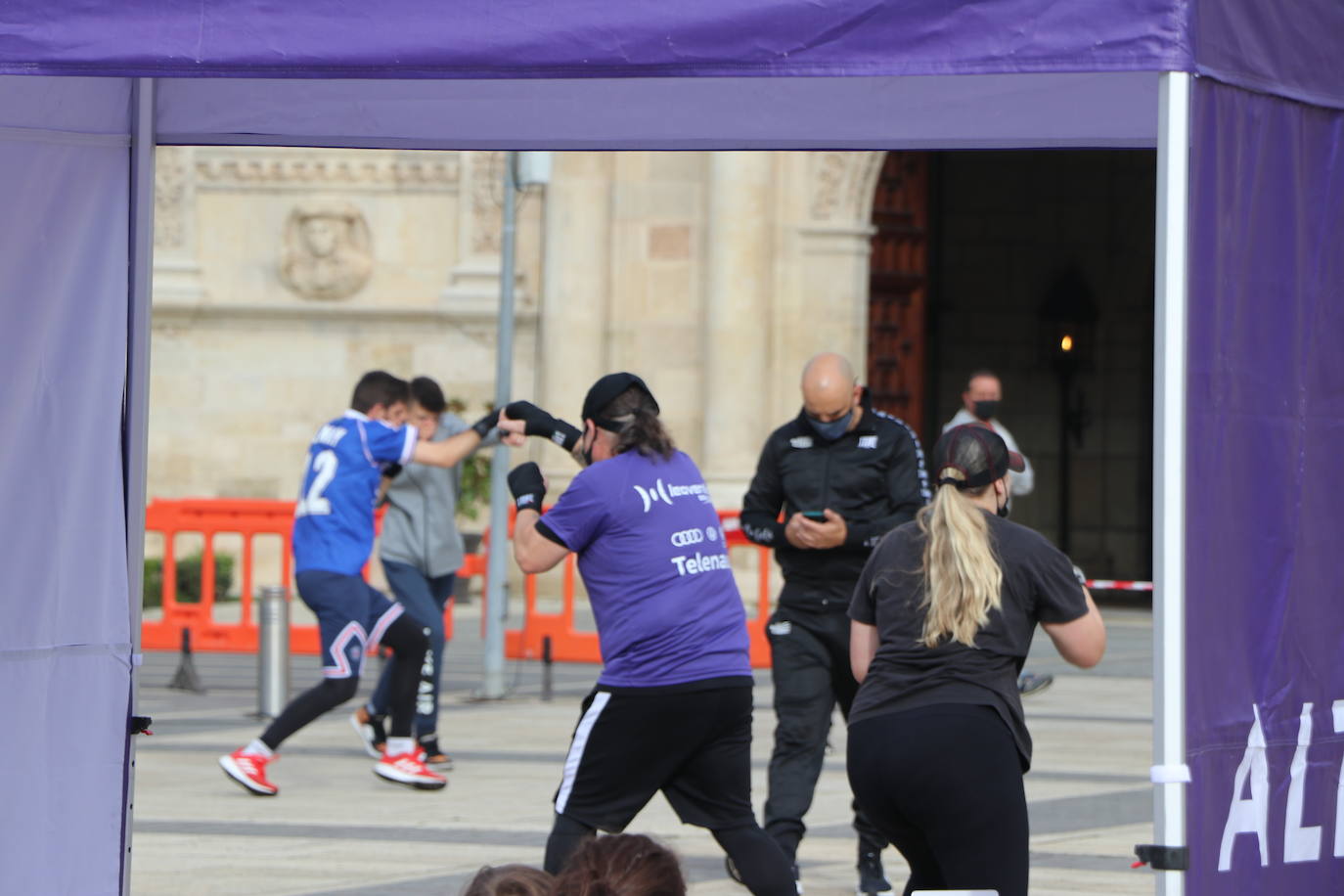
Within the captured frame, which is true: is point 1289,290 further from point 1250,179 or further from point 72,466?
point 72,466

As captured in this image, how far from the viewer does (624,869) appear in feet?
10.7

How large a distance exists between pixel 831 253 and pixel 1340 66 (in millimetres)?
16852

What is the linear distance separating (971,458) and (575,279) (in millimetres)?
17074

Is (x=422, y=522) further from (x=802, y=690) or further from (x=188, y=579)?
(x=188, y=579)

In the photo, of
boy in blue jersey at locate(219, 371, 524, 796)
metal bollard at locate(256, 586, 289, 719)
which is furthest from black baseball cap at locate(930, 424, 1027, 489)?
metal bollard at locate(256, 586, 289, 719)

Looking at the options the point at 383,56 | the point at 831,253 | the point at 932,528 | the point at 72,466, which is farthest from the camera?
the point at 831,253

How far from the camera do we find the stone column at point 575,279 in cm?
2231

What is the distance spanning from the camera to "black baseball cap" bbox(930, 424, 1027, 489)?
5.46 m

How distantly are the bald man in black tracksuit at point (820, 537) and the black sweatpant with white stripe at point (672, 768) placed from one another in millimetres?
1615

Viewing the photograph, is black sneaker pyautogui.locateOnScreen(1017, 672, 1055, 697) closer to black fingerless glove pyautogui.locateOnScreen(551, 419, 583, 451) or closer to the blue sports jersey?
the blue sports jersey

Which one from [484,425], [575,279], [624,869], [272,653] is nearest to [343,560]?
[484,425]

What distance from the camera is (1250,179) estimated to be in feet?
16.3

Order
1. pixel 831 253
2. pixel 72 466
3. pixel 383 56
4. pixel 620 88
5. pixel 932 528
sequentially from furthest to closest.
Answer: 1. pixel 831 253
2. pixel 620 88
3. pixel 72 466
4. pixel 932 528
5. pixel 383 56

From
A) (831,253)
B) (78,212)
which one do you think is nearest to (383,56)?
(78,212)
